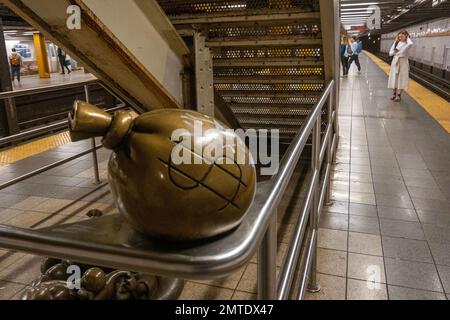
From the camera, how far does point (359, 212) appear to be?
9.62 ft

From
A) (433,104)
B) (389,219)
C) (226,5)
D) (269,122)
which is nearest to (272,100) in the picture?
(269,122)

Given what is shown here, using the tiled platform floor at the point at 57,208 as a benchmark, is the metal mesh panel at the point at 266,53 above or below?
above

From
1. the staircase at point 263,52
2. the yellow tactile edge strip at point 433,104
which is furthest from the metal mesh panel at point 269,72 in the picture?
the yellow tactile edge strip at point 433,104

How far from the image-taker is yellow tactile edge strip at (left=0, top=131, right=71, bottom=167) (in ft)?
14.5

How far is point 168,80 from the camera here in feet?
8.68

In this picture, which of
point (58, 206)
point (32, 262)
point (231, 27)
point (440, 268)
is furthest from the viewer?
point (58, 206)

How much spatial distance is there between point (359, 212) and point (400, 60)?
5.23m

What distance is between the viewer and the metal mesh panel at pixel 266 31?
2818 millimetres

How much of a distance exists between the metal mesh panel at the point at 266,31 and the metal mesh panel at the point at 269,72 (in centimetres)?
45

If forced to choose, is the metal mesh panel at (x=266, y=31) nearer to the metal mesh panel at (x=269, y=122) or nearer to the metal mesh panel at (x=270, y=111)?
the metal mesh panel at (x=270, y=111)

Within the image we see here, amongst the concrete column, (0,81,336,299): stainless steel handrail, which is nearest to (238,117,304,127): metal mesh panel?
(0,81,336,299): stainless steel handrail
